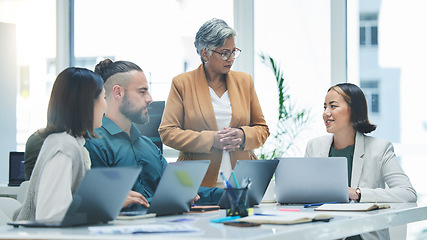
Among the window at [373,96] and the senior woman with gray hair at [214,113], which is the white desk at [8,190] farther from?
the window at [373,96]


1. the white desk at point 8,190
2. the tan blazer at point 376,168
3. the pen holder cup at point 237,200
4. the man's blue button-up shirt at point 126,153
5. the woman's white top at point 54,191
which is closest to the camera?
the woman's white top at point 54,191

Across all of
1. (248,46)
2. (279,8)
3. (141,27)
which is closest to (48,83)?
(141,27)

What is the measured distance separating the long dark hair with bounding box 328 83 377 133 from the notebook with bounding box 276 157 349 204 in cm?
63

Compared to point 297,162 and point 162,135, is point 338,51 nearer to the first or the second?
point 162,135

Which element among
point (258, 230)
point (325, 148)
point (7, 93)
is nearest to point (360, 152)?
point (325, 148)

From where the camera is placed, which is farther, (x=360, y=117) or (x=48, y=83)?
(x=48, y=83)

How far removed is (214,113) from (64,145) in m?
1.50

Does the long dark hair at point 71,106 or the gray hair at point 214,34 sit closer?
the long dark hair at point 71,106

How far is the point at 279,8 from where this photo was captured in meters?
5.02

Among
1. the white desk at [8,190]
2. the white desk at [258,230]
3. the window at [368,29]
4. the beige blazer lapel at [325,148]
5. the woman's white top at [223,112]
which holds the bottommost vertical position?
the white desk at [8,190]

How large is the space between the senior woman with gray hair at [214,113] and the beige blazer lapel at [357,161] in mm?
557

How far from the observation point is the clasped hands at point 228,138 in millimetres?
3049

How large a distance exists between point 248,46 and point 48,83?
2.13 m

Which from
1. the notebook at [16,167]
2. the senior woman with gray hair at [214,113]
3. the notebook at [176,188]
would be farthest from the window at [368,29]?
the notebook at [176,188]
